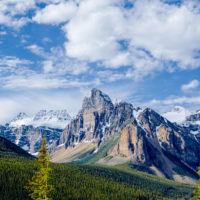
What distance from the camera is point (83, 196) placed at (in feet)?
656

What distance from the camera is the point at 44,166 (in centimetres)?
5350

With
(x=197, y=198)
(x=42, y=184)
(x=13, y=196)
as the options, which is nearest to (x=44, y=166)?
(x=42, y=184)

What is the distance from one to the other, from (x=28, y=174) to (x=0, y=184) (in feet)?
87.6

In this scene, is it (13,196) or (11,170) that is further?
(11,170)

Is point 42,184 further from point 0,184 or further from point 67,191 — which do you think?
point 67,191

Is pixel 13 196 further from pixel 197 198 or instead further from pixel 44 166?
pixel 197 198

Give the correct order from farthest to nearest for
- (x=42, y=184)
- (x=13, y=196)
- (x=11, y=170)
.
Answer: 1. (x=11, y=170)
2. (x=13, y=196)
3. (x=42, y=184)

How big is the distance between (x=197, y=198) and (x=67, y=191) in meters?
160

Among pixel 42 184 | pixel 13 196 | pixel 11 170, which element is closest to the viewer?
pixel 42 184

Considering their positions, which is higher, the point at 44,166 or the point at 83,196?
the point at 44,166

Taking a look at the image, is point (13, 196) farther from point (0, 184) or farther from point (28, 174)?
point (28, 174)

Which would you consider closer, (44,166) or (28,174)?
(44,166)

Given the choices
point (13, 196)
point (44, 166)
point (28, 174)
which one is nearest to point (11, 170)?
point (28, 174)

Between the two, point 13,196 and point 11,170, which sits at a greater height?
point 11,170
